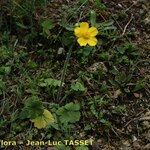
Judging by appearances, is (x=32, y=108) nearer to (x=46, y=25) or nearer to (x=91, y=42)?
(x=91, y=42)

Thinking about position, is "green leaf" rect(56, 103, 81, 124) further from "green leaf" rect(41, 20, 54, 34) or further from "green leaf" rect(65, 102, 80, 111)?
"green leaf" rect(41, 20, 54, 34)

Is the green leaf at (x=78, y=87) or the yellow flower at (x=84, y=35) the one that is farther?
the green leaf at (x=78, y=87)

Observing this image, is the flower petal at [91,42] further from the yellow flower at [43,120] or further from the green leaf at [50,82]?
the yellow flower at [43,120]

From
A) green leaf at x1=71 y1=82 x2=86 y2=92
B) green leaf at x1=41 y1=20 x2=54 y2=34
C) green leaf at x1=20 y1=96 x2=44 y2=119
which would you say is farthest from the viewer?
green leaf at x1=41 y1=20 x2=54 y2=34

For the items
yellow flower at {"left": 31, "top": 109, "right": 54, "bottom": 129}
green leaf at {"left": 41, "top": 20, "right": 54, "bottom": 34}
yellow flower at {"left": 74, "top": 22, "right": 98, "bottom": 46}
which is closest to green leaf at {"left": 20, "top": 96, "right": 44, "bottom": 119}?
yellow flower at {"left": 31, "top": 109, "right": 54, "bottom": 129}

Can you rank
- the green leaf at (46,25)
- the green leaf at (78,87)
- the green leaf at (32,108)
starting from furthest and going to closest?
the green leaf at (46,25), the green leaf at (78,87), the green leaf at (32,108)

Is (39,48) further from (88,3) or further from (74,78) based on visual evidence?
(88,3)

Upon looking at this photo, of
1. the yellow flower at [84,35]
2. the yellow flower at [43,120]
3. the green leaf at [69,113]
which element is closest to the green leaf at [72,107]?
the green leaf at [69,113]

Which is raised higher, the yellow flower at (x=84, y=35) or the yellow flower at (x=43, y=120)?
the yellow flower at (x=84, y=35)

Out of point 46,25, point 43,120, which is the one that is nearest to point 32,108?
point 43,120
